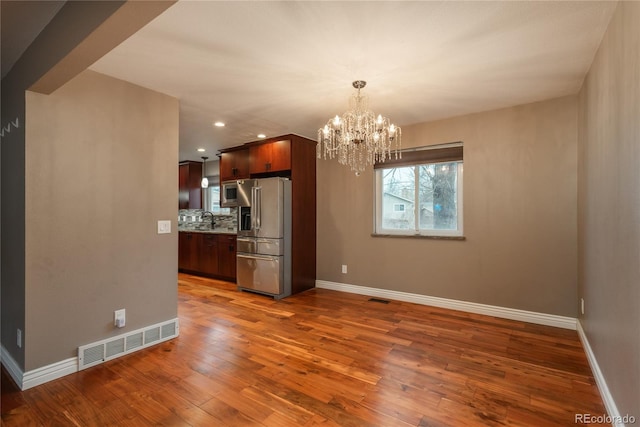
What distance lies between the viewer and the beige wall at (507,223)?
10.5 ft

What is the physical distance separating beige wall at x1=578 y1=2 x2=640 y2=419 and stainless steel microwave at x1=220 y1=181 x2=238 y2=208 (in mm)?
4353

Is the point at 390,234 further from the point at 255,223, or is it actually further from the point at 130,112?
the point at 130,112

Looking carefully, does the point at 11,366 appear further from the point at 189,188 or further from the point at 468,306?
the point at 189,188

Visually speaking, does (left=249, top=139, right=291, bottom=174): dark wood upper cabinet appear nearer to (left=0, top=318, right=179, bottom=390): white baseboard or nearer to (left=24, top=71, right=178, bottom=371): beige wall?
(left=24, top=71, right=178, bottom=371): beige wall

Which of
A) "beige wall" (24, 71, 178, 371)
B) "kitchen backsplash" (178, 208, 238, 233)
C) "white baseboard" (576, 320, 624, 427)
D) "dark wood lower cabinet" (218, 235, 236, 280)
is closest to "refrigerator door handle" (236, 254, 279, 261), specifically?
"dark wood lower cabinet" (218, 235, 236, 280)

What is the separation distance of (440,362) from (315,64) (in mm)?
2566

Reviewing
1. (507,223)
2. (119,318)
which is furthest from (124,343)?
(507,223)

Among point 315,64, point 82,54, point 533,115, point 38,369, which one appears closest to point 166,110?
point 82,54

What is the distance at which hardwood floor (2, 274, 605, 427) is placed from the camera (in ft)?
6.07

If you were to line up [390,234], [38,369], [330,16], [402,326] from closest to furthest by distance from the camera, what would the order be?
[330,16] → [38,369] → [402,326] → [390,234]

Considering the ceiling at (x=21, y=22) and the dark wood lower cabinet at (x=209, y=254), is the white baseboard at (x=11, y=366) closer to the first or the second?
the ceiling at (x=21, y=22)

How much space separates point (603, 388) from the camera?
2.01 metres

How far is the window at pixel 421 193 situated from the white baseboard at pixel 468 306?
2.72ft

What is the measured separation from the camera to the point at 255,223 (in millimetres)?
4559
